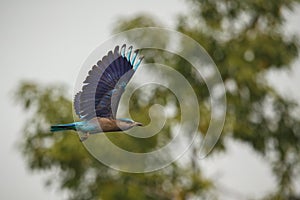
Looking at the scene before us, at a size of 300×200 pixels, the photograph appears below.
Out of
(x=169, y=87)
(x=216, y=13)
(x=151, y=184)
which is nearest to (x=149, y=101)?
(x=169, y=87)

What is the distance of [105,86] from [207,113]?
905cm

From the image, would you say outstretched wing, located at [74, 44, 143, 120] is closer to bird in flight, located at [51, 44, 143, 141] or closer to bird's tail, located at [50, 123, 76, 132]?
bird in flight, located at [51, 44, 143, 141]

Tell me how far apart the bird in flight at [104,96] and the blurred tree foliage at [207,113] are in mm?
7197

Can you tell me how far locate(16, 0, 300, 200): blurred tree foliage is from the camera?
49.9ft

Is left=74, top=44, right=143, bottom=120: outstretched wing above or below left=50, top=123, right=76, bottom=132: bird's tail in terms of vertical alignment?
above

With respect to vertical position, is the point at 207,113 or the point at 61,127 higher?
the point at 207,113

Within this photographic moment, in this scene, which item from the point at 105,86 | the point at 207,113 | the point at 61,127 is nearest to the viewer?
the point at 61,127

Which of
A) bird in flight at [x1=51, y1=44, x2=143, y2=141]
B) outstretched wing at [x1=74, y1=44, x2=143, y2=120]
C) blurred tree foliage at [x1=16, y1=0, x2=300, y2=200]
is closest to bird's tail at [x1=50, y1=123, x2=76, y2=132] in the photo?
bird in flight at [x1=51, y1=44, x2=143, y2=141]

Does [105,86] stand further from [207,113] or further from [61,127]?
[207,113]

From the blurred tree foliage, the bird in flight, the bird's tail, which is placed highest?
the blurred tree foliage

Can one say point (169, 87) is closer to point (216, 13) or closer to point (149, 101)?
point (149, 101)

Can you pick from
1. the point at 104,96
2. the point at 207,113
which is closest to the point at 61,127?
the point at 104,96

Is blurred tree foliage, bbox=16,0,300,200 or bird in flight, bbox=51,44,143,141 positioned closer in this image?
bird in flight, bbox=51,44,143,141

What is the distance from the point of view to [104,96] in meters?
6.93
